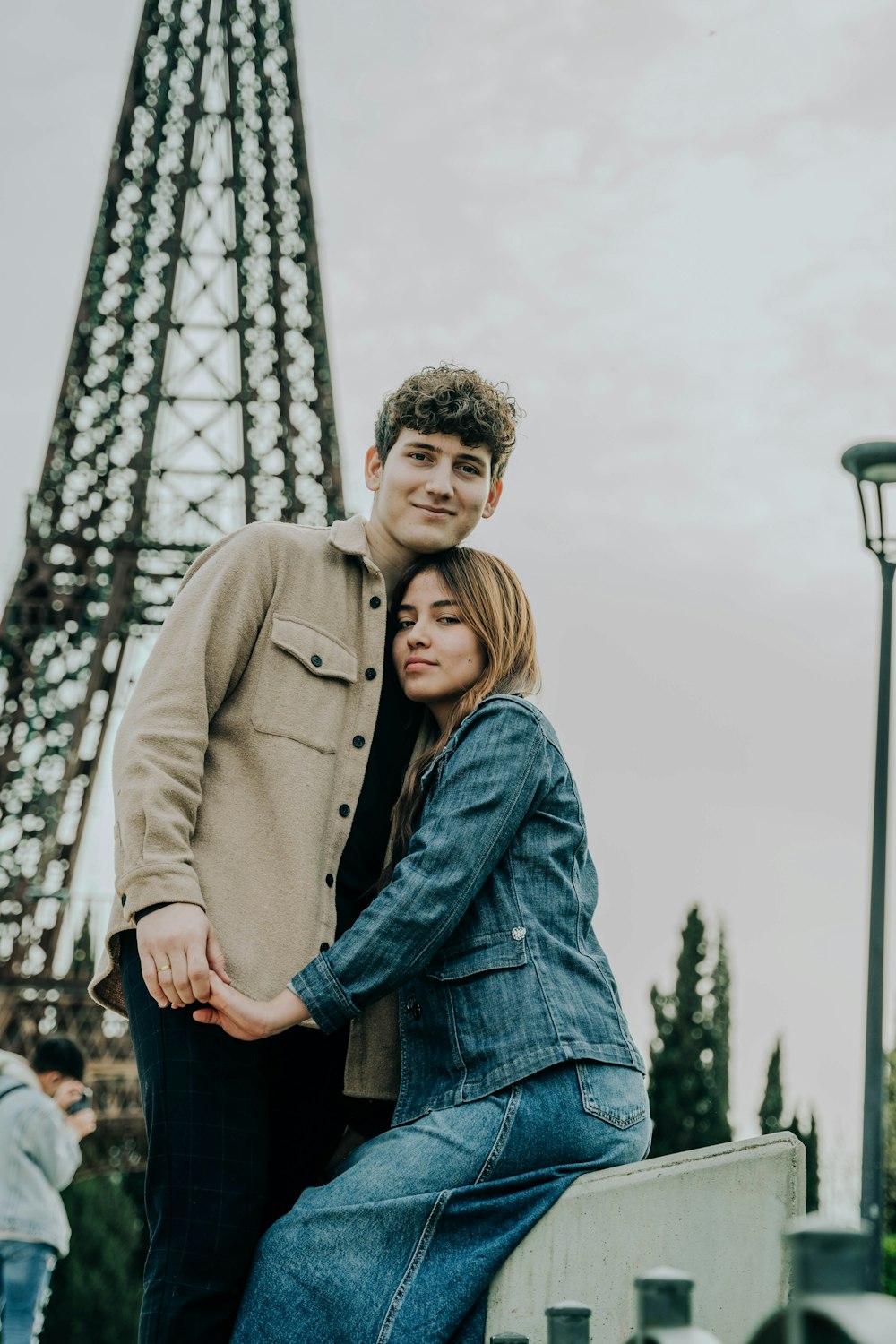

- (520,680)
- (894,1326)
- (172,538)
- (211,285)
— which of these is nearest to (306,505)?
(172,538)

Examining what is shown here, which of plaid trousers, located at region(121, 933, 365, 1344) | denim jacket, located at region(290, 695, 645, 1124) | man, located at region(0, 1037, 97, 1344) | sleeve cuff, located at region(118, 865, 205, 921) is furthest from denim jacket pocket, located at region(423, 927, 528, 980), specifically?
man, located at region(0, 1037, 97, 1344)

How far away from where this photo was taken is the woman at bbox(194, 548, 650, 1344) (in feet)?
7.54

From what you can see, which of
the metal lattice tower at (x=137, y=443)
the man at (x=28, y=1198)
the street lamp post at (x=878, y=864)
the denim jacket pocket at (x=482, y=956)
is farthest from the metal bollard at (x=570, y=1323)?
the metal lattice tower at (x=137, y=443)

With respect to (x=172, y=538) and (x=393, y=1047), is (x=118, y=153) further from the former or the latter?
(x=393, y=1047)

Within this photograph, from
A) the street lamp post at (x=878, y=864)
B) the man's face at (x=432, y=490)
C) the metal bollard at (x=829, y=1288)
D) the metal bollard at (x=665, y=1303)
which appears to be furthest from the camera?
the street lamp post at (x=878, y=864)

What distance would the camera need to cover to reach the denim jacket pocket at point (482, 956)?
8.24 ft

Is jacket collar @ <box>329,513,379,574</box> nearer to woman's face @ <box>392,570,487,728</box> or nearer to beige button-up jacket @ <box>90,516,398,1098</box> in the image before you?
beige button-up jacket @ <box>90,516,398,1098</box>

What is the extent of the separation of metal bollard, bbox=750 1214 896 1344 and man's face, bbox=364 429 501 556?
6.93 ft

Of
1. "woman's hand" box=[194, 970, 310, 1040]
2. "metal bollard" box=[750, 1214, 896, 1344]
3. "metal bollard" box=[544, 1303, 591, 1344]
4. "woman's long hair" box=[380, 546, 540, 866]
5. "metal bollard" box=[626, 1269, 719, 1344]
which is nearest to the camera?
"metal bollard" box=[750, 1214, 896, 1344]

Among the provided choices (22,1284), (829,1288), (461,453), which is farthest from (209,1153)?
(22,1284)

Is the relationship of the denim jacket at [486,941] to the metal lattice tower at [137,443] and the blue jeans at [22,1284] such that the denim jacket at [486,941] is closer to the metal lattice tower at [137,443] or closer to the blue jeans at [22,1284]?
the blue jeans at [22,1284]

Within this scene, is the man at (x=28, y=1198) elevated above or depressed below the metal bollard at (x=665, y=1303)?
below

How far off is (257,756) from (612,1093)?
33.5 inches

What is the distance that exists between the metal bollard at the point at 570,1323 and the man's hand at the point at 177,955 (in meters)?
1.08
